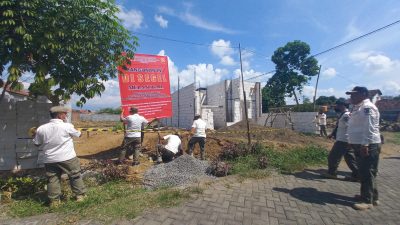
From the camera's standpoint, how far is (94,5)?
5.41 metres

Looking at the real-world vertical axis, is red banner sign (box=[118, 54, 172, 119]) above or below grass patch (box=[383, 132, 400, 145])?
above

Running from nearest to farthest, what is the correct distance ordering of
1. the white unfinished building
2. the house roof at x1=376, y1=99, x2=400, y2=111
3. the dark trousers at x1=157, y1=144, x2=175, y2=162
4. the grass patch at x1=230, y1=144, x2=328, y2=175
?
the grass patch at x1=230, y1=144, x2=328, y2=175
the dark trousers at x1=157, y1=144, x2=175, y2=162
the white unfinished building
the house roof at x1=376, y1=99, x2=400, y2=111

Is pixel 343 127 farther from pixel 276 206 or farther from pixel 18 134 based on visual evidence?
pixel 18 134

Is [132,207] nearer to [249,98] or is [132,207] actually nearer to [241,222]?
[241,222]

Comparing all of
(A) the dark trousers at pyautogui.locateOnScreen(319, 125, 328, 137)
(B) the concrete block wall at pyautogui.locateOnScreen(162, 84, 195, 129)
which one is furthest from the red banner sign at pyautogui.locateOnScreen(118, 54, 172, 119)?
(A) the dark trousers at pyautogui.locateOnScreen(319, 125, 328, 137)

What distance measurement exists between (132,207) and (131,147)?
3490 millimetres

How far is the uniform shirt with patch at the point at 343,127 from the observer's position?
20.8ft

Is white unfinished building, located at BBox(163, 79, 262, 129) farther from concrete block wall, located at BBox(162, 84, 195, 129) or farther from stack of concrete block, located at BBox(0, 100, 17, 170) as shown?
stack of concrete block, located at BBox(0, 100, 17, 170)

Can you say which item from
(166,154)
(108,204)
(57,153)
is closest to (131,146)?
(166,154)

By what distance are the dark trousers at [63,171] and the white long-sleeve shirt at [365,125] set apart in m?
4.80

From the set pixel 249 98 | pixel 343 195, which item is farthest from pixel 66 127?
pixel 249 98

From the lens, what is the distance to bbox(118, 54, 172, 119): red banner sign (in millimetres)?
8320

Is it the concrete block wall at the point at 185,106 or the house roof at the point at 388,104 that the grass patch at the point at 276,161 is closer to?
the concrete block wall at the point at 185,106

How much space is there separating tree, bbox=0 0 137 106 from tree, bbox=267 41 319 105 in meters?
28.0
